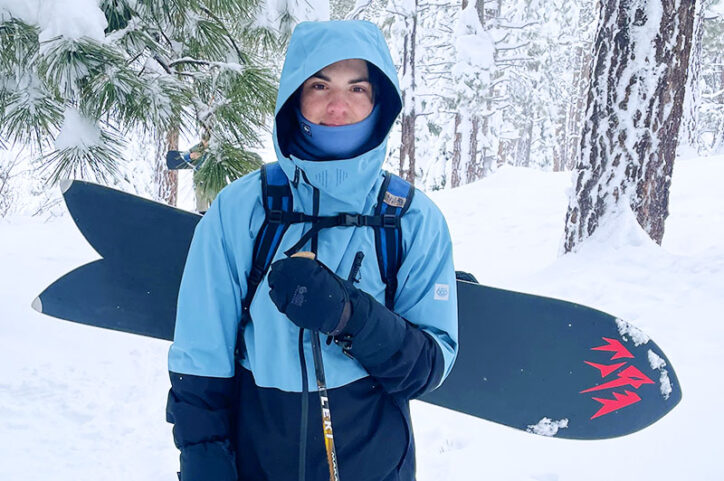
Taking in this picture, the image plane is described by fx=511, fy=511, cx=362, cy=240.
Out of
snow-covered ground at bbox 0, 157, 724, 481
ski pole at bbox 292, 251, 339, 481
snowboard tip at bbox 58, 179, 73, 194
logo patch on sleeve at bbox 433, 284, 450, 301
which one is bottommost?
snow-covered ground at bbox 0, 157, 724, 481

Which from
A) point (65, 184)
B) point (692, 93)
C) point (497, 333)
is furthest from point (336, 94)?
point (692, 93)

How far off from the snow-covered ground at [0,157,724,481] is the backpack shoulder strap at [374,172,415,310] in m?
1.68

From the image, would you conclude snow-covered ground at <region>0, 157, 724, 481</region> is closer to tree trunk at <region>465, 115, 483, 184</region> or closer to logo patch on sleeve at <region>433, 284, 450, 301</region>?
logo patch on sleeve at <region>433, 284, 450, 301</region>

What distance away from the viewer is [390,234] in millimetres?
1582

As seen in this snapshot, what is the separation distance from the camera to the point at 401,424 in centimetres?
160

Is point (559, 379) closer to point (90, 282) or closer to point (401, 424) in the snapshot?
point (401, 424)

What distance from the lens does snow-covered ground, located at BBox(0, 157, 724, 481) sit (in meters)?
2.66

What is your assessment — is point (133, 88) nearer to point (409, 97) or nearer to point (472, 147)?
point (409, 97)

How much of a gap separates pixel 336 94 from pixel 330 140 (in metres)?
0.15

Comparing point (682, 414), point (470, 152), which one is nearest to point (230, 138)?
point (682, 414)

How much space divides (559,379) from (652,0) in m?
3.55

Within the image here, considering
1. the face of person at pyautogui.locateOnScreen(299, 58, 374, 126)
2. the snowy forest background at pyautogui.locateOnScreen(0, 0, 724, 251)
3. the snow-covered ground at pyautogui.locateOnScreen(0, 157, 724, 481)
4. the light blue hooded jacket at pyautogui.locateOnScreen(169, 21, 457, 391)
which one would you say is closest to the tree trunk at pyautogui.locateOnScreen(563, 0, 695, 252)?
the snowy forest background at pyautogui.locateOnScreen(0, 0, 724, 251)

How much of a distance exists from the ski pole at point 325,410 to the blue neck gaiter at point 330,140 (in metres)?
0.37

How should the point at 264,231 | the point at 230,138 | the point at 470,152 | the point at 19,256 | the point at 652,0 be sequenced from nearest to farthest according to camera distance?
the point at 264,231 < the point at 230,138 < the point at 652,0 < the point at 19,256 < the point at 470,152
